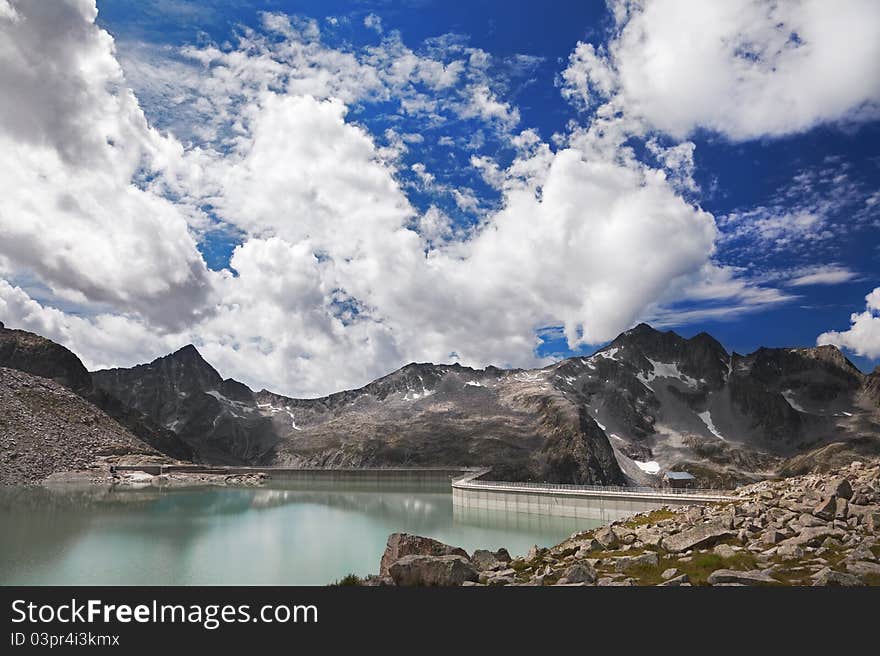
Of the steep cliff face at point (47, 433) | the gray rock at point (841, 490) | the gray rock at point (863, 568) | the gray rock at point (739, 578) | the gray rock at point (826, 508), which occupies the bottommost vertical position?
the gray rock at point (739, 578)

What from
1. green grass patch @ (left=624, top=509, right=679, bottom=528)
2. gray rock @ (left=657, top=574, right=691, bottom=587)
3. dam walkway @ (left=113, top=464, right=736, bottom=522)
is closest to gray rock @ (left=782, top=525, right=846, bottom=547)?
gray rock @ (left=657, top=574, right=691, bottom=587)

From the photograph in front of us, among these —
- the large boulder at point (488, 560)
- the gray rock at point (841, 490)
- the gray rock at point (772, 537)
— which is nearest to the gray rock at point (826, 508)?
the gray rock at point (841, 490)

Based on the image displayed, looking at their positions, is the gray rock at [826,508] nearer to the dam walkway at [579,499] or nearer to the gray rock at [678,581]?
the gray rock at [678,581]

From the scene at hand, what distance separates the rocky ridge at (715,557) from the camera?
73.1 feet

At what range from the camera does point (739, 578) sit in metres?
21.5

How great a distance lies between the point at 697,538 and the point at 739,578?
24.4ft

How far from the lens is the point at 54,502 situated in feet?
349

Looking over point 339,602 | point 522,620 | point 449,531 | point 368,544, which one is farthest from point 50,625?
point 449,531

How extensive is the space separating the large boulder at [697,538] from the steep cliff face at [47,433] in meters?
154

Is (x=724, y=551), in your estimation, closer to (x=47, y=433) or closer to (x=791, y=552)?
(x=791, y=552)

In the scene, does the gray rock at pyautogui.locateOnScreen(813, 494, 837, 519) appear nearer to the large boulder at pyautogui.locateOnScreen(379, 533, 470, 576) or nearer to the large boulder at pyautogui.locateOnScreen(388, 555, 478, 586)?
the large boulder at pyautogui.locateOnScreen(379, 533, 470, 576)

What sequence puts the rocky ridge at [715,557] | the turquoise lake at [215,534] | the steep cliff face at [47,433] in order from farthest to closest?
the steep cliff face at [47,433], the turquoise lake at [215,534], the rocky ridge at [715,557]

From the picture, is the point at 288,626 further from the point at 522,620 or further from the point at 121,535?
the point at 121,535

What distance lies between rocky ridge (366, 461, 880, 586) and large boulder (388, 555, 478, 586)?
38 millimetres
